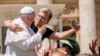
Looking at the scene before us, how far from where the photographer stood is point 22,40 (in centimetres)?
358

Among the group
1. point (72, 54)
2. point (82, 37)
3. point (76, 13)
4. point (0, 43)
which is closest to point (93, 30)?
point (82, 37)

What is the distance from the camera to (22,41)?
358 centimetres

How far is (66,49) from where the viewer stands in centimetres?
376

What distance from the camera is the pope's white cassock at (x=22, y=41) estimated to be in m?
3.58

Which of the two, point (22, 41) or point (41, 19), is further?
point (41, 19)

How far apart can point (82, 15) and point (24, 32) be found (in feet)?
35.8

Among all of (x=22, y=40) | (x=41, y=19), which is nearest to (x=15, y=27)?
(x=22, y=40)

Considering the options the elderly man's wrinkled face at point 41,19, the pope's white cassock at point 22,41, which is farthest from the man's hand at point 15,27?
the elderly man's wrinkled face at point 41,19

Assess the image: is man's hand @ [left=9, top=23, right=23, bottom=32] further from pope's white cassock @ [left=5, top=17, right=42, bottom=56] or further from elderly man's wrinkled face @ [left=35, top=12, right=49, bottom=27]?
elderly man's wrinkled face @ [left=35, top=12, right=49, bottom=27]

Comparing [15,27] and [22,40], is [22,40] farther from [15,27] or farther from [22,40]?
[15,27]

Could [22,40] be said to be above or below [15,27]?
below

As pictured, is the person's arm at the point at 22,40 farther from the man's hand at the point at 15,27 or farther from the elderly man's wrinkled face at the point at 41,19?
the elderly man's wrinkled face at the point at 41,19

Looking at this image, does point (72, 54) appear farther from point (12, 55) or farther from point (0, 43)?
point (0, 43)

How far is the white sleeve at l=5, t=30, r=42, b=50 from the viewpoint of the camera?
357 cm
